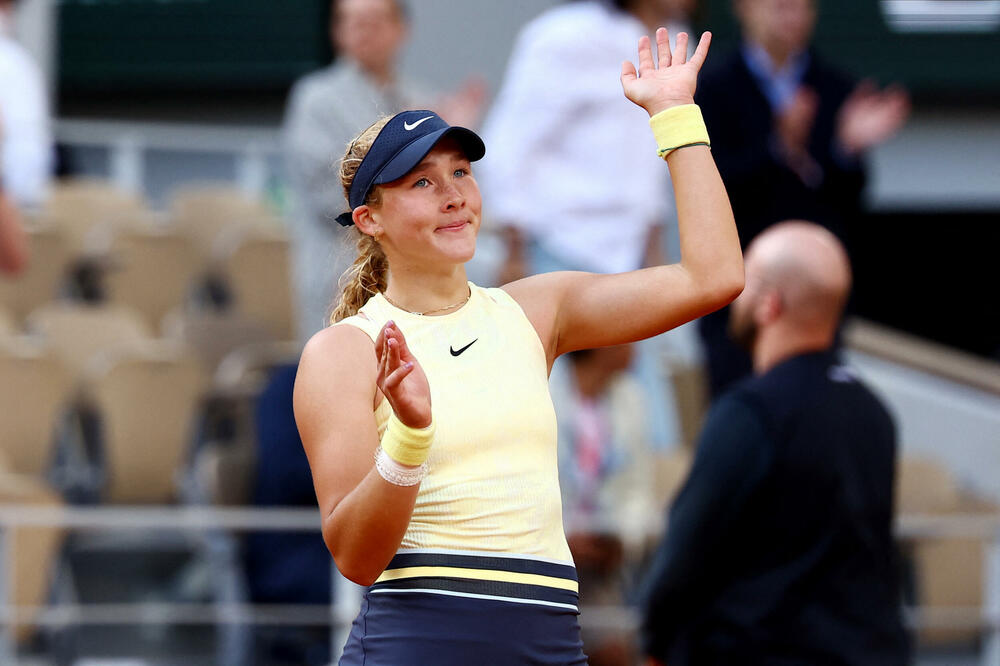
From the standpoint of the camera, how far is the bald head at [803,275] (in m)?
3.15

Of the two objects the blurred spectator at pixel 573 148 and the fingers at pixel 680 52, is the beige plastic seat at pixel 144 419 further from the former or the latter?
the fingers at pixel 680 52

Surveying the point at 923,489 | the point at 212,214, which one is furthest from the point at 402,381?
the point at 212,214

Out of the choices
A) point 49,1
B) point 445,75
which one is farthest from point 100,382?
point 445,75

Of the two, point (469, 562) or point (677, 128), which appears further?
point (677, 128)

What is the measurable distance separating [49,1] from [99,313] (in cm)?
366

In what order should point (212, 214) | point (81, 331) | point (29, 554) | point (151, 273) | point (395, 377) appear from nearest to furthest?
1. point (395, 377)
2. point (29, 554)
3. point (81, 331)
4. point (151, 273)
5. point (212, 214)

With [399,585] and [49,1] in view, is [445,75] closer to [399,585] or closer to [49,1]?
[49,1]

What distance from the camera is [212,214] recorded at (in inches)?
305

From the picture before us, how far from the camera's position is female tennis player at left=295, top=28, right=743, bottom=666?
1.67 metres

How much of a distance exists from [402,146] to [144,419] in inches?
134

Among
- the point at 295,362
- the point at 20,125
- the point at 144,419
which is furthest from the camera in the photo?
the point at 20,125

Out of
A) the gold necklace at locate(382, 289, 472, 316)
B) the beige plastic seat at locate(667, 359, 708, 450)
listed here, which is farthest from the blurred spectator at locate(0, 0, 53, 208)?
the gold necklace at locate(382, 289, 472, 316)

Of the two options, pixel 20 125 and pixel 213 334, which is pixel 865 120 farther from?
pixel 20 125

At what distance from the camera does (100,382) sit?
16.2 feet
